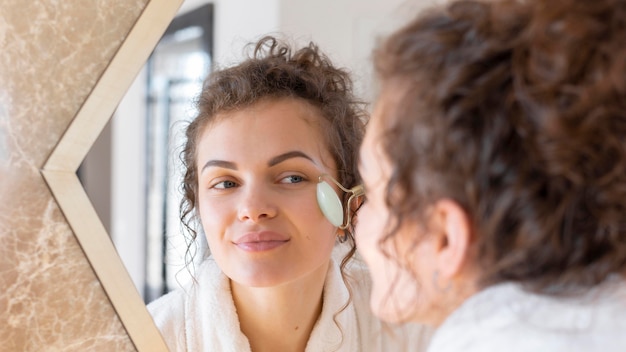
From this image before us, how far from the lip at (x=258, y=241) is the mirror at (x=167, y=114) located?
77 mm

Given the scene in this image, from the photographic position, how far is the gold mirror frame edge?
68 centimetres

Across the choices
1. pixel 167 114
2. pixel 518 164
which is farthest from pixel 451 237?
pixel 167 114

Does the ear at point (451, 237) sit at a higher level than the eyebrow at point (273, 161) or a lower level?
lower

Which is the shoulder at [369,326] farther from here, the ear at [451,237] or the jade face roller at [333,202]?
the ear at [451,237]

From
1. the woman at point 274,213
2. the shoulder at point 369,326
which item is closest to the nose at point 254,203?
the woman at point 274,213

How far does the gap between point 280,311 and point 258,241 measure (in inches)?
3.3

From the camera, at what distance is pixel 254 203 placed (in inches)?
25.5

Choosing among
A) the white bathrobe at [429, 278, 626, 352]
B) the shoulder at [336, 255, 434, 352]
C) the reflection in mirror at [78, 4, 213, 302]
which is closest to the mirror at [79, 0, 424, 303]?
the reflection in mirror at [78, 4, 213, 302]

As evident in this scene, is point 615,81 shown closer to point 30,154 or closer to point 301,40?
point 301,40

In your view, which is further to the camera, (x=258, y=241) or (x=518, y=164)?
(x=258, y=241)

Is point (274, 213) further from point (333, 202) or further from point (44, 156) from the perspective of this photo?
point (44, 156)

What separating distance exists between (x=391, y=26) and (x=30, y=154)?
0.35 m

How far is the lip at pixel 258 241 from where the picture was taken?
2.14 ft

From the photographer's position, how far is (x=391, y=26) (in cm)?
58
